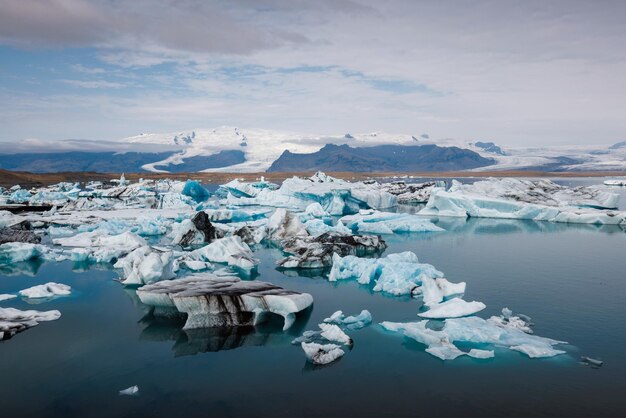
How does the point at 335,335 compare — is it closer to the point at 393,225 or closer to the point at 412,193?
the point at 393,225

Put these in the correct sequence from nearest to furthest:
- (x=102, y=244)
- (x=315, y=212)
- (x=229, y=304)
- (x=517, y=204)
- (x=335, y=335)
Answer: (x=335, y=335) < (x=229, y=304) < (x=102, y=244) < (x=315, y=212) < (x=517, y=204)

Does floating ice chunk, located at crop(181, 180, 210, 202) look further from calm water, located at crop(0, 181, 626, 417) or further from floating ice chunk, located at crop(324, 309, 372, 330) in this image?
floating ice chunk, located at crop(324, 309, 372, 330)

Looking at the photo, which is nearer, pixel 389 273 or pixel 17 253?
pixel 389 273

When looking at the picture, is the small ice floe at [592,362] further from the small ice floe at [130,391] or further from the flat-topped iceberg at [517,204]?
the flat-topped iceberg at [517,204]

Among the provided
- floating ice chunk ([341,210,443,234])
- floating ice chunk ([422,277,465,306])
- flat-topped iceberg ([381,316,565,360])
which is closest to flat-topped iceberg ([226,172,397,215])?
floating ice chunk ([341,210,443,234])

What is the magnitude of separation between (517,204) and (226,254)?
16.4 meters

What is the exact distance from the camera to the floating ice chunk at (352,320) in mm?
7664

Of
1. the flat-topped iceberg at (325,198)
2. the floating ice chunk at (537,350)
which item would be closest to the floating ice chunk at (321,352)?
the floating ice chunk at (537,350)

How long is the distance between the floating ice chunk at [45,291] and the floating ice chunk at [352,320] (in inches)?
228

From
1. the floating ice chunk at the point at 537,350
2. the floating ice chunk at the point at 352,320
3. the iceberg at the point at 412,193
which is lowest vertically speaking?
the iceberg at the point at 412,193

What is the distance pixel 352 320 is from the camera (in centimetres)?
777

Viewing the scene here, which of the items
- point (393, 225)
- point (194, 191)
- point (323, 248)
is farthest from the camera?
point (194, 191)

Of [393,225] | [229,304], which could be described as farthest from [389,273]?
[393,225]

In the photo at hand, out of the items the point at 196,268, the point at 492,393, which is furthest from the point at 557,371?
the point at 196,268
